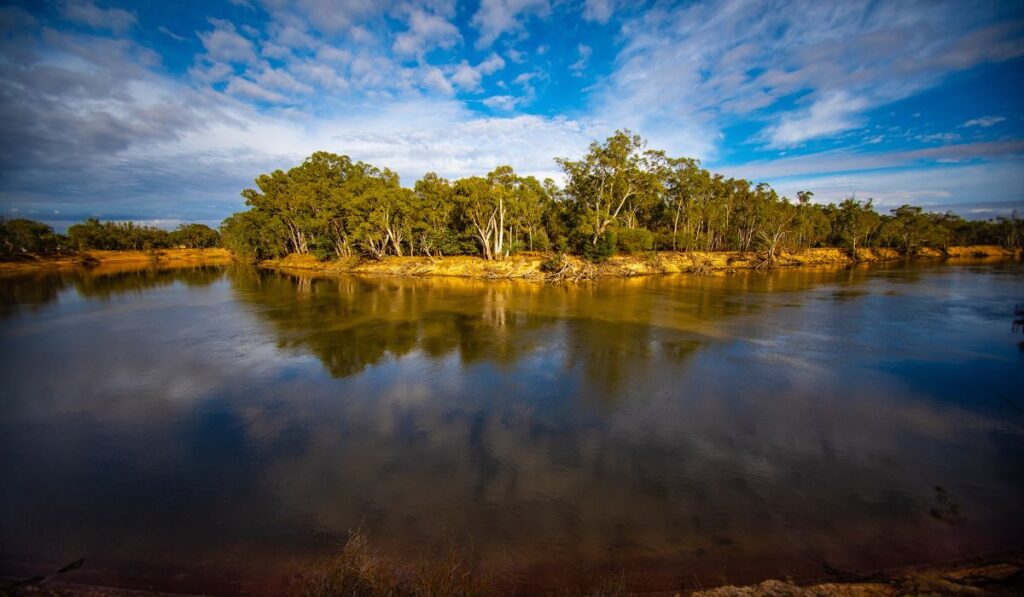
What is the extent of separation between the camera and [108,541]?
692 centimetres

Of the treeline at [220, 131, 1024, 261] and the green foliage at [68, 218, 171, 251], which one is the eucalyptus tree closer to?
the treeline at [220, 131, 1024, 261]

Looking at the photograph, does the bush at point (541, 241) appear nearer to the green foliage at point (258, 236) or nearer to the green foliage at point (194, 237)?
the green foliage at point (258, 236)

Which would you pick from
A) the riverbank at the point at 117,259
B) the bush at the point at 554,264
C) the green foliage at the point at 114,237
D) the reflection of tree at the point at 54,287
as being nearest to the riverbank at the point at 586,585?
the reflection of tree at the point at 54,287

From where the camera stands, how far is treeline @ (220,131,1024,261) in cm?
4741

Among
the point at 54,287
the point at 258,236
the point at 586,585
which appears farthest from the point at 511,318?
the point at 258,236

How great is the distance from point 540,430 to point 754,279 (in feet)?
143

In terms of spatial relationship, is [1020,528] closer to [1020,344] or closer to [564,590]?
[564,590]

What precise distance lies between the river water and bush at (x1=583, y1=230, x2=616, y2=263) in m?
26.2

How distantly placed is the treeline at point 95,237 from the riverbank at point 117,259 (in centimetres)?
313

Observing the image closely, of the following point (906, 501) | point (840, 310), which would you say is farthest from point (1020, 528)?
point (840, 310)

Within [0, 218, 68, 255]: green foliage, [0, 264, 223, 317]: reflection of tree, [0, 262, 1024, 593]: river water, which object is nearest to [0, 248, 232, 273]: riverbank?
[0, 218, 68, 255]: green foliage

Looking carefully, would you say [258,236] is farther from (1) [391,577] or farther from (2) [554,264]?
(1) [391,577]

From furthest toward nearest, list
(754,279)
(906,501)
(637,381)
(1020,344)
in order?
(754,279) → (1020,344) → (637,381) → (906,501)

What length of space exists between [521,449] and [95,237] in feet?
406
